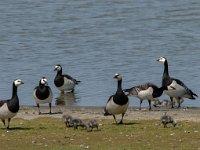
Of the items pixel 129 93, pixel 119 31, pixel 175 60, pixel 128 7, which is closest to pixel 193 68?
pixel 175 60

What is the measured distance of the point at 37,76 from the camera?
41531 mm

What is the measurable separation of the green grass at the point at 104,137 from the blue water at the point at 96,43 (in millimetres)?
8531

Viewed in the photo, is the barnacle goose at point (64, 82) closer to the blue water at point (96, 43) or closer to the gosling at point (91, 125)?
the blue water at point (96, 43)

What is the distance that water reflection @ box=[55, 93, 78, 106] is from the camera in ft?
119

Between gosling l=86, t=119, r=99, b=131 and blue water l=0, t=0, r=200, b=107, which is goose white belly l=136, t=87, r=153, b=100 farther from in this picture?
gosling l=86, t=119, r=99, b=131

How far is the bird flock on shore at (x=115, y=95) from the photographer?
25.8 m

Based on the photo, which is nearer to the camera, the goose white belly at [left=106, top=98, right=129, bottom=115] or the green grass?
the green grass

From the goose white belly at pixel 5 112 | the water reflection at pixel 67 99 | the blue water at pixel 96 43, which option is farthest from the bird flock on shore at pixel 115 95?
the blue water at pixel 96 43

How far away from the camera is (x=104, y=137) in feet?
78.8

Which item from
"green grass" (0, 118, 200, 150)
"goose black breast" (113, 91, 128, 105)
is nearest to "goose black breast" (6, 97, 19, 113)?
"green grass" (0, 118, 200, 150)

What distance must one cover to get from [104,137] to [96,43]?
28840mm

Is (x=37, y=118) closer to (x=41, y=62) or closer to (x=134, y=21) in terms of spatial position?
(x=41, y=62)

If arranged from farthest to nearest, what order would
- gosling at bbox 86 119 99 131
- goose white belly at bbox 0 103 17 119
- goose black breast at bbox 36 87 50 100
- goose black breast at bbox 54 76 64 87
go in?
goose black breast at bbox 54 76 64 87 < goose black breast at bbox 36 87 50 100 < goose white belly at bbox 0 103 17 119 < gosling at bbox 86 119 99 131

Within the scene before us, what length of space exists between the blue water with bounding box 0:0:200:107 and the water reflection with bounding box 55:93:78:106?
0.04 m
